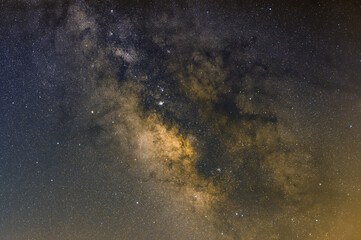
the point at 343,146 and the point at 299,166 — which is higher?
the point at 343,146

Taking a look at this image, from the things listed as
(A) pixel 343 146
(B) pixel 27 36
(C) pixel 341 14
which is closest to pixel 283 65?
(C) pixel 341 14

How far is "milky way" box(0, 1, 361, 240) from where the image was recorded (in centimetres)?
281

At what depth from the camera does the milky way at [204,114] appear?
281cm

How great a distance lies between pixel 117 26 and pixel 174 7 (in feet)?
2.70

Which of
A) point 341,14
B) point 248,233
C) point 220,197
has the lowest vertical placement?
point 248,233

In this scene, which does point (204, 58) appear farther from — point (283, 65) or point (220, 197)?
point (220, 197)

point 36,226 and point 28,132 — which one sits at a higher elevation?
point 28,132

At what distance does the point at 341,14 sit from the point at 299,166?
7.03ft

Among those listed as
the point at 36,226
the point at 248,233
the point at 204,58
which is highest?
the point at 204,58

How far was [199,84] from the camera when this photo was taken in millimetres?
2811

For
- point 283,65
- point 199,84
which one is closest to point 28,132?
point 199,84

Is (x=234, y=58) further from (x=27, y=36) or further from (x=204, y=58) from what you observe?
(x=27, y=36)

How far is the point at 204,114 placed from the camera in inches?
111

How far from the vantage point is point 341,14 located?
112 inches
